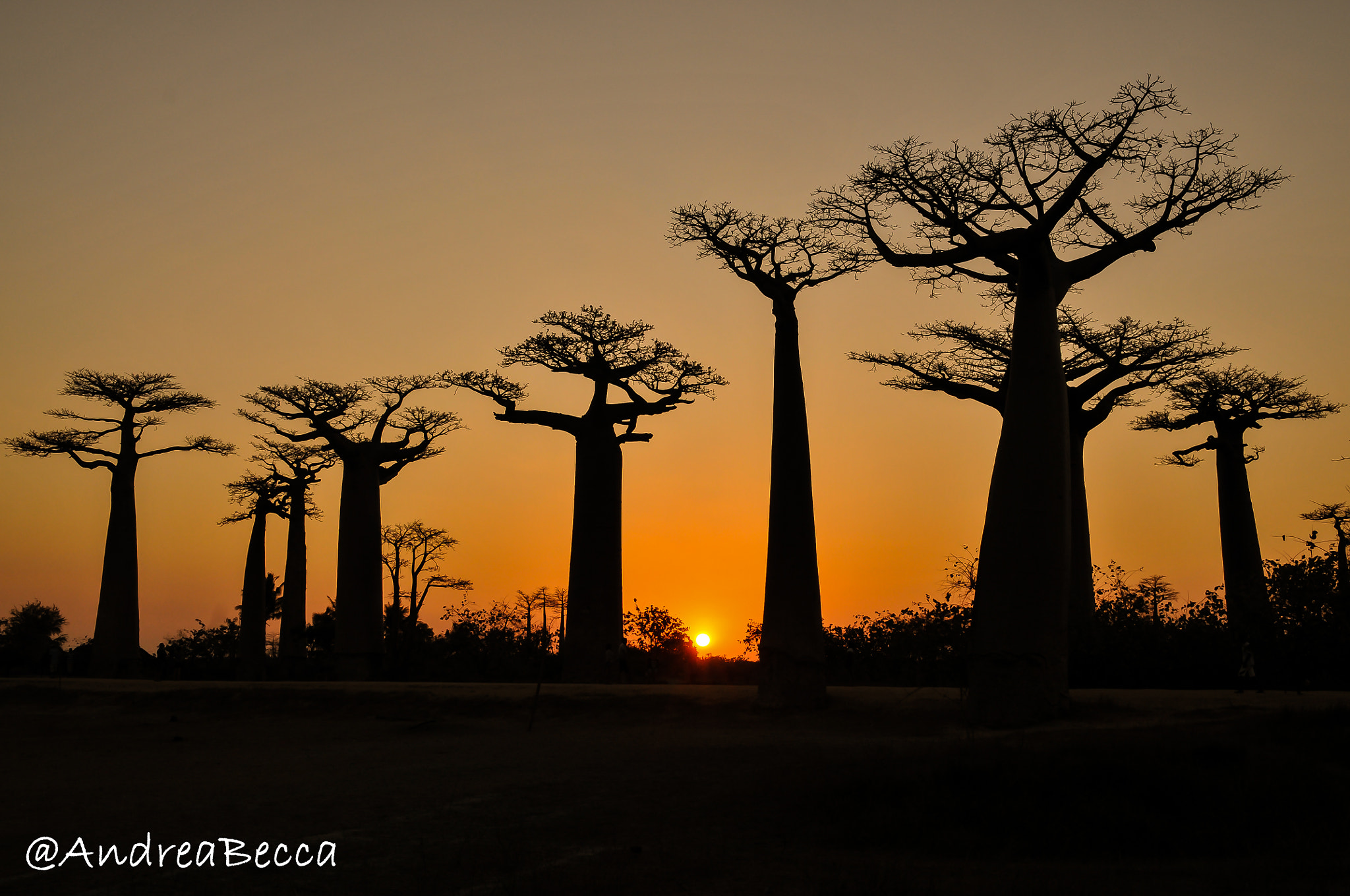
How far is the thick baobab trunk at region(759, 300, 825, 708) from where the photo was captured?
1405cm

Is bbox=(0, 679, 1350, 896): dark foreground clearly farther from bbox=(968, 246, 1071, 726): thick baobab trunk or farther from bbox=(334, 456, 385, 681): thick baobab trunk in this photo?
bbox=(334, 456, 385, 681): thick baobab trunk

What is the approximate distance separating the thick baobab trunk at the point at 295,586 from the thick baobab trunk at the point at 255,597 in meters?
0.63

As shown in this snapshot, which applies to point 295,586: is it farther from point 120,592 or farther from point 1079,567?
point 1079,567

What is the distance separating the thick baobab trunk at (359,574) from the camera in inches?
1000

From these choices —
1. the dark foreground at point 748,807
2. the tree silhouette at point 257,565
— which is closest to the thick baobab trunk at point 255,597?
the tree silhouette at point 257,565

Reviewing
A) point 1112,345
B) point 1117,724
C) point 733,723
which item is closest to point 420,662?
point 733,723

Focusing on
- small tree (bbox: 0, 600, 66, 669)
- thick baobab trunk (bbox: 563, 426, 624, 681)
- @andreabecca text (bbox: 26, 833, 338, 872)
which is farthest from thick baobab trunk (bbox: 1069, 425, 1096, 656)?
small tree (bbox: 0, 600, 66, 669)

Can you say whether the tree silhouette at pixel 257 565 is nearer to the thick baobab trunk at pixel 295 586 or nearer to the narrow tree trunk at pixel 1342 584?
the thick baobab trunk at pixel 295 586

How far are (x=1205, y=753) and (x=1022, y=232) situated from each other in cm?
734

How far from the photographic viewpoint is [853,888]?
18.8 feet

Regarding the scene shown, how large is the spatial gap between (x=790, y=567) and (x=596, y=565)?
25.6 feet

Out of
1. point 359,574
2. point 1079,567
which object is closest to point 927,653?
point 1079,567

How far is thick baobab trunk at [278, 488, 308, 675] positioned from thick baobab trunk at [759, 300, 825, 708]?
20.2 meters

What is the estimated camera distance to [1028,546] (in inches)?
480
